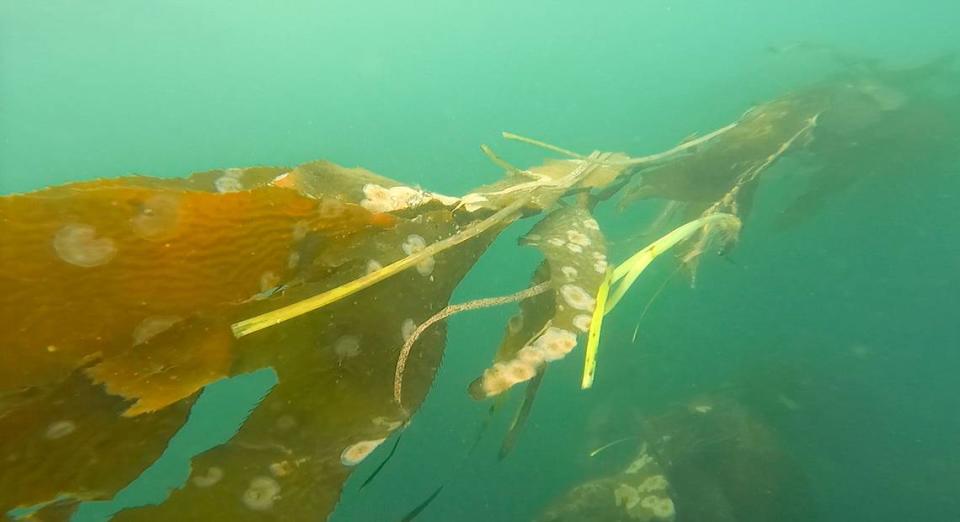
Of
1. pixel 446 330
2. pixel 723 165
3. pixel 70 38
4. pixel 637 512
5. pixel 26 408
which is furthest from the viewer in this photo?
pixel 70 38

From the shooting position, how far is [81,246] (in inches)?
25.5

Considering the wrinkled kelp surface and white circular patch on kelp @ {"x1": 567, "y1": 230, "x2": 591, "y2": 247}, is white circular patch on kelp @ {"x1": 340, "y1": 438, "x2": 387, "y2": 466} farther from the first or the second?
white circular patch on kelp @ {"x1": 567, "y1": 230, "x2": 591, "y2": 247}

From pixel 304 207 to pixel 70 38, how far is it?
36.1 metres

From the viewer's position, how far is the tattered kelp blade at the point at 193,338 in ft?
2.11

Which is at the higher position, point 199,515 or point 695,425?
point 199,515

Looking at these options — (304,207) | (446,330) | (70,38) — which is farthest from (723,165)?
(70,38)

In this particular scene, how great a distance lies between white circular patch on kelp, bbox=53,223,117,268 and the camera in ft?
2.10

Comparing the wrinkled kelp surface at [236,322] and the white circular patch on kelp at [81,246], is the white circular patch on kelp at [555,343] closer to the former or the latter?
the wrinkled kelp surface at [236,322]

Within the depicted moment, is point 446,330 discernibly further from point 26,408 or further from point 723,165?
point 723,165

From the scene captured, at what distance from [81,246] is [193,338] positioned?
0.60 ft

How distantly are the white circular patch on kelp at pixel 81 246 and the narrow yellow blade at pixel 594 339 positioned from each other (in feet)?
2.29

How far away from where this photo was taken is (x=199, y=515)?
30.0 inches

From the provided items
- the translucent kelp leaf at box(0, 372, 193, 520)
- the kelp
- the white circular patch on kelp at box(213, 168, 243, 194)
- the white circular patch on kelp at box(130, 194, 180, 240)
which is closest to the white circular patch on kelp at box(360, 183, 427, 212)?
the white circular patch on kelp at box(213, 168, 243, 194)

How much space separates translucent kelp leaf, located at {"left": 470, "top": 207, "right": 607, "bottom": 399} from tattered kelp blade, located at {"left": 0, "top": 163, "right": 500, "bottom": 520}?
6.2 inches
